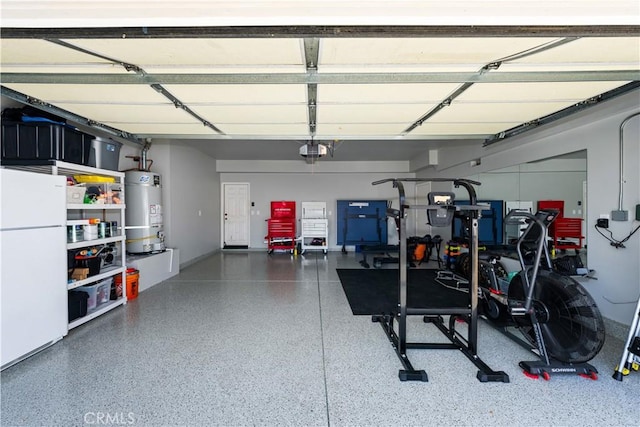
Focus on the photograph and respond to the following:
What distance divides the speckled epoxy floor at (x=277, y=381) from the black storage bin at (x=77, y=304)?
0.16m

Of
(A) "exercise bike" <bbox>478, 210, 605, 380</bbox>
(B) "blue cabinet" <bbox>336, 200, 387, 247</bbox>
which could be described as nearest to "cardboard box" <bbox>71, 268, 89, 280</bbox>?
(A) "exercise bike" <bbox>478, 210, 605, 380</bbox>

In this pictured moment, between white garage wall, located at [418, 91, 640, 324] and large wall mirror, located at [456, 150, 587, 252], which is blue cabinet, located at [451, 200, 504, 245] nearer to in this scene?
large wall mirror, located at [456, 150, 587, 252]

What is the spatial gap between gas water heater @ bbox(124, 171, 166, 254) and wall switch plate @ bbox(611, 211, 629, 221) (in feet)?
20.0

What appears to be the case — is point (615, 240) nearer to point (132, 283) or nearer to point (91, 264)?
point (91, 264)

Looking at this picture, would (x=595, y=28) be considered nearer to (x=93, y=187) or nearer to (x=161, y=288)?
(x=93, y=187)

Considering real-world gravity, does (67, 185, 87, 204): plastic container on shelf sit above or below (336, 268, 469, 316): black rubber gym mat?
above

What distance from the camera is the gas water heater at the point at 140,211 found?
14.4ft

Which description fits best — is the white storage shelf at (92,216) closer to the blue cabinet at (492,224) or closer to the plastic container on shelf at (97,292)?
the plastic container on shelf at (97,292)

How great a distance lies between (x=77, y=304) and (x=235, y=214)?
5519 millimetres

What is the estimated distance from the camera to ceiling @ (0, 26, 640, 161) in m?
1.49

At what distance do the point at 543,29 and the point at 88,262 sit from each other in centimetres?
446

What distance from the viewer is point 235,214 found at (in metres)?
8.27

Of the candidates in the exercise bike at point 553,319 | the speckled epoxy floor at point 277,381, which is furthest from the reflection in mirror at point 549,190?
the speckled epoxy floor at point 277,381

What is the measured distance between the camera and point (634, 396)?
1.84 m
